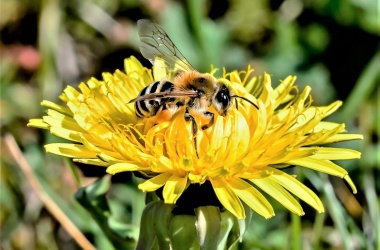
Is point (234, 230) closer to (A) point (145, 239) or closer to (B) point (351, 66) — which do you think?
(A) point (145, 239)

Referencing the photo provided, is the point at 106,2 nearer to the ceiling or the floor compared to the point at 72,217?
nearer to the ceiling

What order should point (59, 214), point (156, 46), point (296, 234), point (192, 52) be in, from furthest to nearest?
point (192, 52) → point (59, 214) → point (156, 46) → point (296, 234)

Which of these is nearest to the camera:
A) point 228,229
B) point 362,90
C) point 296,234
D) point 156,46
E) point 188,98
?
point 228,229

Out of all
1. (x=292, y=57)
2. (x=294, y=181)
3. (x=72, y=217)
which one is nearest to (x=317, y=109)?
(x=294, y=181)

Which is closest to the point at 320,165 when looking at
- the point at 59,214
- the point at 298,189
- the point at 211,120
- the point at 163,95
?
the point at 298,189

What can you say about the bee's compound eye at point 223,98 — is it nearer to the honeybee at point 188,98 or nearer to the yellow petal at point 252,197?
the honeybee at point 188,98

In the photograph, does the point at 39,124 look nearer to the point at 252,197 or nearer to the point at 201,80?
the point at 201,80

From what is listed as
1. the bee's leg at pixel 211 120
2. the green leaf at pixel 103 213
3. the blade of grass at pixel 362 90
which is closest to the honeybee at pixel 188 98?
the bee's leg at pixel 211 120
